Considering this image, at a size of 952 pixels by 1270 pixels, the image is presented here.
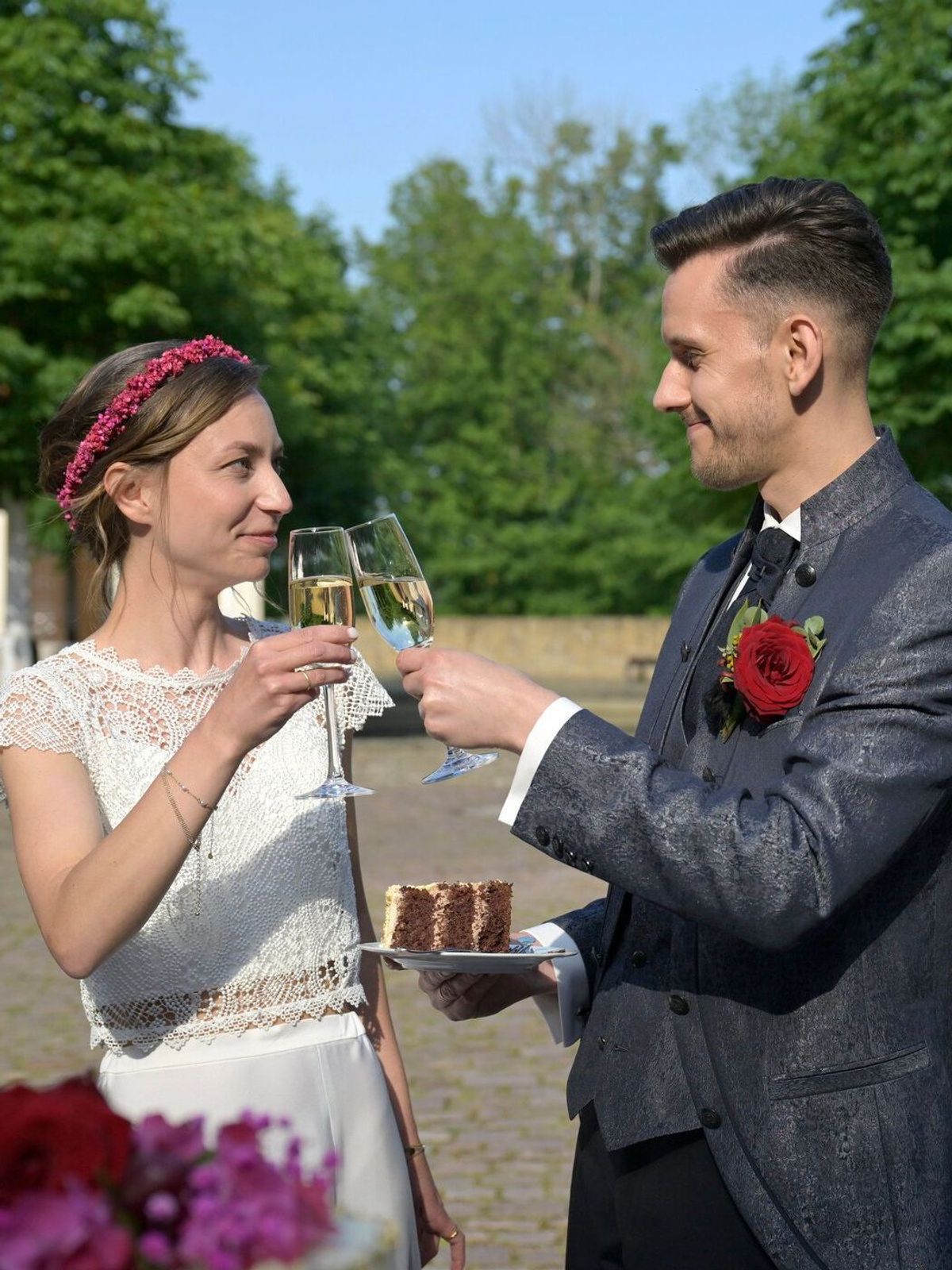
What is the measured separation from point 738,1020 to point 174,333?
88.3ft

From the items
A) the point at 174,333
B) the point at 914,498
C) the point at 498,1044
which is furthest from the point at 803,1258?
the point at 174,333

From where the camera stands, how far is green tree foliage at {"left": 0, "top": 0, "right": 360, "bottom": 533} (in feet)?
83.6

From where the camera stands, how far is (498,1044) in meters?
8.55

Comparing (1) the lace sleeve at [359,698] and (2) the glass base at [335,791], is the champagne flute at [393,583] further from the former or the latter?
(1) the lace sleeve at [359,698]

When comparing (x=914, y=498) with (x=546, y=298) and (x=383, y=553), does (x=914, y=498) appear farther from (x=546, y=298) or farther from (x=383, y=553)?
(x=546, y=298)

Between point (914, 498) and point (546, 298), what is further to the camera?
point (546, 298)

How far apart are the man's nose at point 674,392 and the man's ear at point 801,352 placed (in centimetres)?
19

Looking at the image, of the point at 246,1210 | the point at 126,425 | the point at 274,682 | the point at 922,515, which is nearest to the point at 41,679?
the point at 126,425

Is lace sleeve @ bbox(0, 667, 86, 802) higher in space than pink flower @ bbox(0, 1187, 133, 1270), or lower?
higher

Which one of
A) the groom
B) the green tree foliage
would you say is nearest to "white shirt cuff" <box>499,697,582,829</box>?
the groom

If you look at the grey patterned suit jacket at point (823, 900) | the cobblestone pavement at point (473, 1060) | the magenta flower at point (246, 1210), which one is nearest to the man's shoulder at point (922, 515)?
the grey patterned suit jacket at point (823, 900)

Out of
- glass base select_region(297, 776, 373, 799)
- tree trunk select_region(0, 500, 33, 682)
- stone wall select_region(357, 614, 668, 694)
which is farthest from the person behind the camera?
stone wall select_region(357, 614, 668, 694)

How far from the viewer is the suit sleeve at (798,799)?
2.35 m

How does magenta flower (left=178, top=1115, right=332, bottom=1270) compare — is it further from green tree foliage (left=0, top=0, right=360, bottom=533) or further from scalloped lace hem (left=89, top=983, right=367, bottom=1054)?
green tree foliage (left=0, top=0, right=360, bottom=533)
